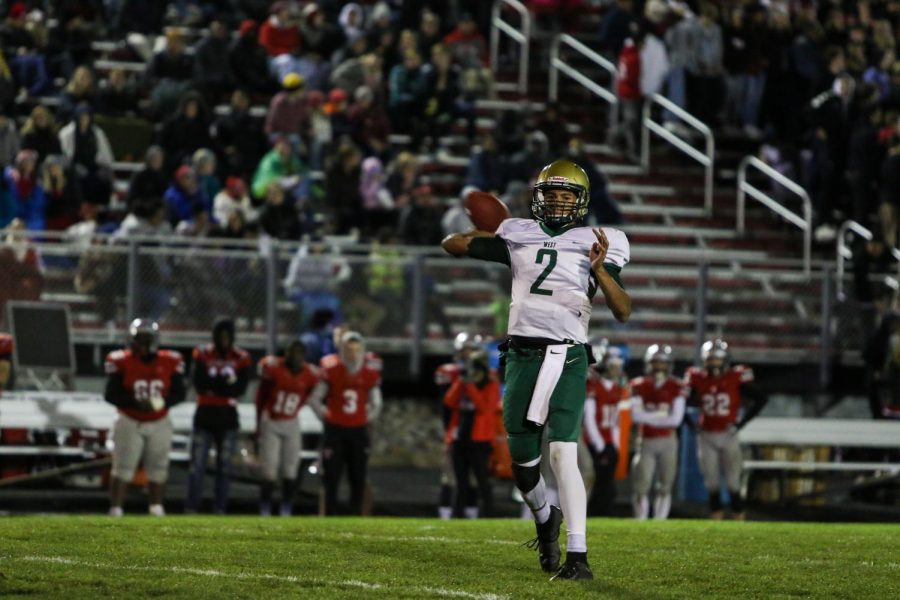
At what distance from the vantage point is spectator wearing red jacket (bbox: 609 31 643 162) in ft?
67.3

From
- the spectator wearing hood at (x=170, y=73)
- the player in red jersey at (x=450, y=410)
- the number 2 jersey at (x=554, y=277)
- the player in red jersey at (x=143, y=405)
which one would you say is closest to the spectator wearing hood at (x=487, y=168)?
the spectator wearing hood at (x=170, y=73)

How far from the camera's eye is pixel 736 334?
58.7 ft

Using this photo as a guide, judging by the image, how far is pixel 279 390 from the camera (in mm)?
15016

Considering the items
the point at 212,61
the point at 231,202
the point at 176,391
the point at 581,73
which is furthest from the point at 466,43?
the point at 176,391

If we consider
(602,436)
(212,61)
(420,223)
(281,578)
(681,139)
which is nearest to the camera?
(281,578)

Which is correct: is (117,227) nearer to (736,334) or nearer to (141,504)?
(141,504)

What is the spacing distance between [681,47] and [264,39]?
473 cm

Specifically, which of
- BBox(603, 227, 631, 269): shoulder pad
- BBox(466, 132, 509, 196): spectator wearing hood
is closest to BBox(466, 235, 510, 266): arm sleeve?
BBox(603, 227, 631, 269): shoulder pad

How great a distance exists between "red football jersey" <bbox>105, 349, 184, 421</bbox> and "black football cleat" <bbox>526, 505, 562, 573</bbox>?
6370mm

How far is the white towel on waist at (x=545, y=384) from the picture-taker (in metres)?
7.99

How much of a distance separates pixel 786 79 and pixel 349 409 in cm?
870

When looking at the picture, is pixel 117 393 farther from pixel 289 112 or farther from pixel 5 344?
pixel 289 112

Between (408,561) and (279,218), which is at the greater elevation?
(279,218)

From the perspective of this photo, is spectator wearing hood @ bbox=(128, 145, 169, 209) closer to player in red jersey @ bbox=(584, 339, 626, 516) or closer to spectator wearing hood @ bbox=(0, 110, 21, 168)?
spectator wearing hood @ bbox=(0, 110, 21, 168)
